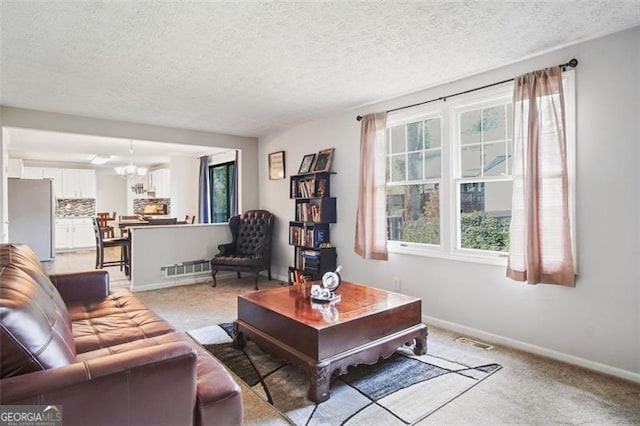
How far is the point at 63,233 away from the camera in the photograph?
9.27 m

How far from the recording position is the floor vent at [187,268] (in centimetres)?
537

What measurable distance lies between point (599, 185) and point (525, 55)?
1138 mm

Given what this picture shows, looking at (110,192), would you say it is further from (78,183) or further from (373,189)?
(373,189)

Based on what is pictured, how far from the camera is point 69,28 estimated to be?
93.5 inches

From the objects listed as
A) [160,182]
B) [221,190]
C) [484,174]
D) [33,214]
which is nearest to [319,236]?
[484,174]

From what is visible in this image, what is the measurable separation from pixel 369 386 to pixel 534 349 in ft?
4.84

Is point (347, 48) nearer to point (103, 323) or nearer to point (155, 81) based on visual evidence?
point (155, 81)

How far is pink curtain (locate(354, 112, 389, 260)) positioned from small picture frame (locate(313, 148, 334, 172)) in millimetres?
574

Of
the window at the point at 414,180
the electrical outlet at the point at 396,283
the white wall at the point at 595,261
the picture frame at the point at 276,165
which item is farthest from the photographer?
the picture frame at the point at 276,165

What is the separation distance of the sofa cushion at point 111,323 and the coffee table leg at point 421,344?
1.80m

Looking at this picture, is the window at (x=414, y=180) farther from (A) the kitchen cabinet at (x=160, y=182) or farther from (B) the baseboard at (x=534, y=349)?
(A) the kitchen cabinet at (x=160, y=182)

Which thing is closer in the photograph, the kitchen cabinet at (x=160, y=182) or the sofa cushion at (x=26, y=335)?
the sofa cushion at (x=26, y=335)

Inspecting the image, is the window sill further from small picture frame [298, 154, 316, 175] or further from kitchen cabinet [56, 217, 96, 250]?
kitchen cabinet [56, 217, 96, 250]

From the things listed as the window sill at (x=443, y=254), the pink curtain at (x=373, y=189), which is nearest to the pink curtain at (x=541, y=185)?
the window sill at (x=443, y=254)
